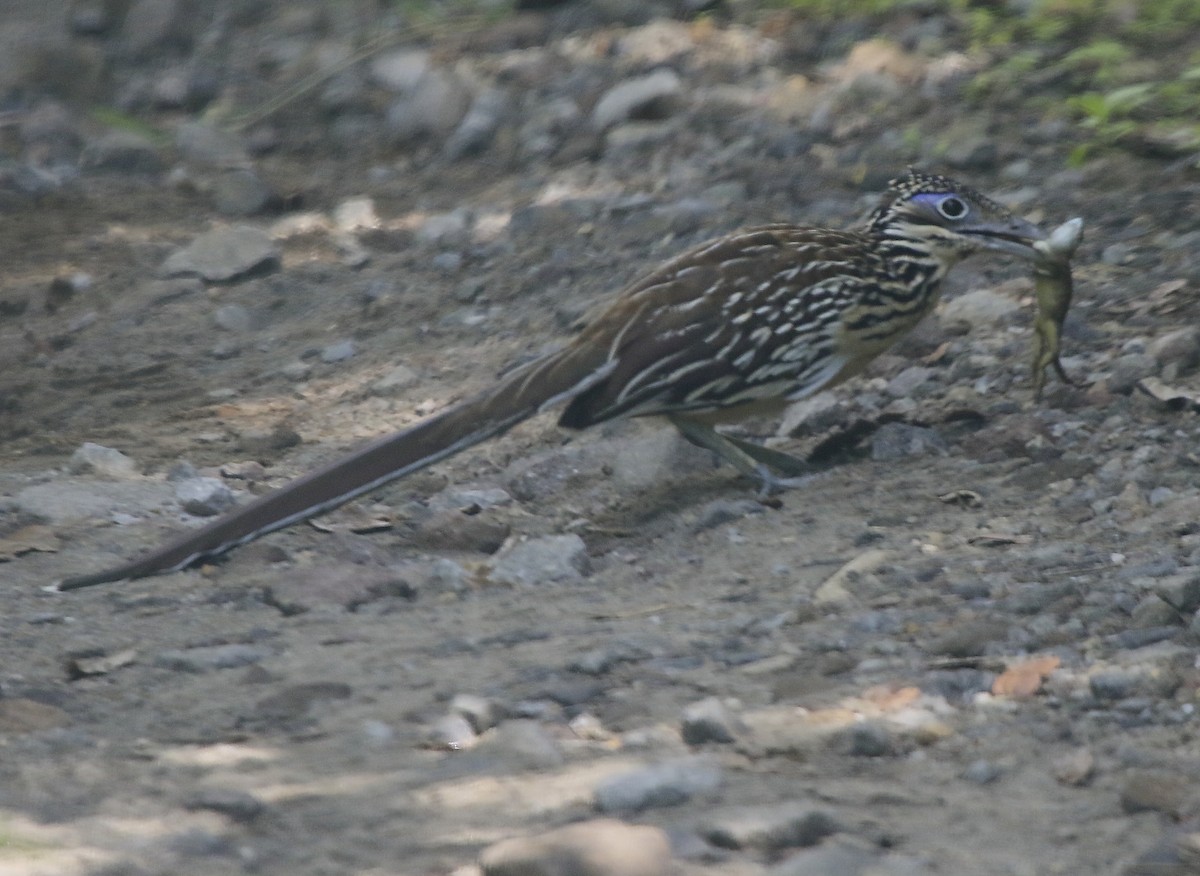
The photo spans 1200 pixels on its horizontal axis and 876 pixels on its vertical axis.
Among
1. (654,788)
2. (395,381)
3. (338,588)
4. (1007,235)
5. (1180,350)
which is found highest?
(1007,235)

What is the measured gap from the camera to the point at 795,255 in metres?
6.14

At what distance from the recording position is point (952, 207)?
20.9 ft

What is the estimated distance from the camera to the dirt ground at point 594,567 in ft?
11.4

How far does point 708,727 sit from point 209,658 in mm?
1479

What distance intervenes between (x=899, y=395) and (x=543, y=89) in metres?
4.61

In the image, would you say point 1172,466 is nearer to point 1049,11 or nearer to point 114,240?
point 1049,11

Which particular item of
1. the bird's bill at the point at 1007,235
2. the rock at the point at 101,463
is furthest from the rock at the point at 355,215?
the bird's bill at the point at 1007,235

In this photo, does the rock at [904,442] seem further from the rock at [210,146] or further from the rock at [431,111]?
the rock at [210,146]

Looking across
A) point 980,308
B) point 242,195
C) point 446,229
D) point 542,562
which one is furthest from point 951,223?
point 242,195

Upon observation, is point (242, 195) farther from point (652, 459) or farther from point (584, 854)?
point (584, 854)

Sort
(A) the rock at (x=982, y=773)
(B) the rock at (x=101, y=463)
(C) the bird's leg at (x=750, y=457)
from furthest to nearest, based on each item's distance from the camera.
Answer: (B) the rock at (x=101, y=463) < (C) the bird's leg at (x=750, y=457) < (A) the rock at (x=982, y=773)

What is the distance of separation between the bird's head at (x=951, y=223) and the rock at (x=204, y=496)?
8.29ft

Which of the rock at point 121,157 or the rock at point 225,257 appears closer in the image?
the rock at point 225,257

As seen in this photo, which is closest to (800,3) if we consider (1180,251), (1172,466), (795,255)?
(1180,251)
